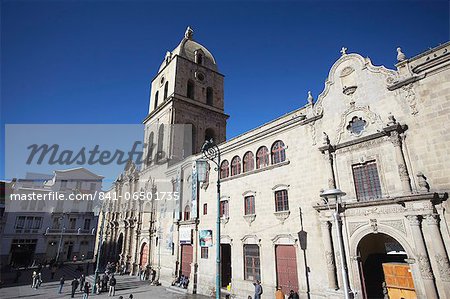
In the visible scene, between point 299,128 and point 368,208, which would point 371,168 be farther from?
point 299,128

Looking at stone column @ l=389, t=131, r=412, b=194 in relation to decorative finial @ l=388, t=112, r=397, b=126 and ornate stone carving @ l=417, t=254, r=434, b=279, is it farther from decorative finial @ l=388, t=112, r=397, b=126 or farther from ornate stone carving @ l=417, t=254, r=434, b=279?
ornate stone carving @ l=417, t=254, r=434, b=279

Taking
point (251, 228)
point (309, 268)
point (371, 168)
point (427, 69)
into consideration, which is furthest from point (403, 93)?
point (251, 228)

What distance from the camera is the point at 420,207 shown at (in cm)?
1166

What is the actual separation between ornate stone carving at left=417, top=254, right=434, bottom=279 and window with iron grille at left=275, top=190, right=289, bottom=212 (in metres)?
7.48

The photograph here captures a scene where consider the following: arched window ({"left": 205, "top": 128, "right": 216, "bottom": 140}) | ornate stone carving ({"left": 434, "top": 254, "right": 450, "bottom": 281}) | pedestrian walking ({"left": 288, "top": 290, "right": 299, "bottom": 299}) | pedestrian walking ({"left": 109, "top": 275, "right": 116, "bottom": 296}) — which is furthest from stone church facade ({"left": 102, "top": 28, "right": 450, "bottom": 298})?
arched window ({"left": 205, "top": 128, "right": 216, "bottom": 140})

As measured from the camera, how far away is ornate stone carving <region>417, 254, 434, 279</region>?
11005 millimetres

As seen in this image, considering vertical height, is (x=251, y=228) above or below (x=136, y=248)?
above

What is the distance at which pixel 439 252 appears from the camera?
1092 centimetres

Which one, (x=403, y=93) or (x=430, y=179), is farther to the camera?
(x=403, y=93)

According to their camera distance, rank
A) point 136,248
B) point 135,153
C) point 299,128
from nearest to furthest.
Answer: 1. point 299,128
2. point 135,153
3. point 136,248

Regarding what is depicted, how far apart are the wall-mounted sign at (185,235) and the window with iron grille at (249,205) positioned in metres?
7.28

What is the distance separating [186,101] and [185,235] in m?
18.3

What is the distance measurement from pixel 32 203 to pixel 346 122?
2038 inches

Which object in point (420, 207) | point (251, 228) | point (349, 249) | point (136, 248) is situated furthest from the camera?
point (136, 248)
